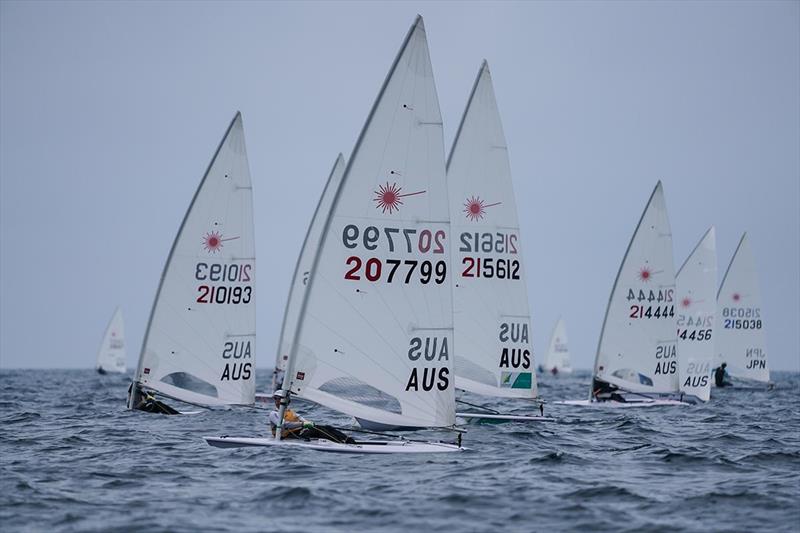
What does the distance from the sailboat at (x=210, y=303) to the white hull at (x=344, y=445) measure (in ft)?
27.7

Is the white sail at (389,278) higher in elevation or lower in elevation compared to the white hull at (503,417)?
higher

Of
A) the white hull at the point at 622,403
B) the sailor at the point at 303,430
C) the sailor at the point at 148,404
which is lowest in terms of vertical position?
the sailor at the point at 303,430

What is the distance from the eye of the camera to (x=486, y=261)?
27.4 m

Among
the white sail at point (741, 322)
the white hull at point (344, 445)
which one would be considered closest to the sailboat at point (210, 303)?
the white hull at point (344, 445)

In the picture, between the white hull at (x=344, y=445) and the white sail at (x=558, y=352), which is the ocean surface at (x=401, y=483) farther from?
the white sail at (x=558, y=352)

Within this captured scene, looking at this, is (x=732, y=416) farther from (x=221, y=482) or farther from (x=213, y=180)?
(x=221, y=482)

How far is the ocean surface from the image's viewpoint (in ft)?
42.9

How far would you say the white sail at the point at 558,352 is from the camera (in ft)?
349

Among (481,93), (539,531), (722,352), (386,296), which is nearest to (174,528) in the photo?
(539,531)

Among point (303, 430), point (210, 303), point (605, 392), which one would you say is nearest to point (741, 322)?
point (605, 392)

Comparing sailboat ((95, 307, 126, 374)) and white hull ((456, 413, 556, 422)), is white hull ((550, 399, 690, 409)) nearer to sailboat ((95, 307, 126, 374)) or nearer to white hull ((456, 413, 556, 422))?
white hull ((456, 413, 556, 422))

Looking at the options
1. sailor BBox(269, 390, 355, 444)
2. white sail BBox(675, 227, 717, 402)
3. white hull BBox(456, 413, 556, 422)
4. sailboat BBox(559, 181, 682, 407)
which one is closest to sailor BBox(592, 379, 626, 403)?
sailboat BBox(559, 181, 682, 407)

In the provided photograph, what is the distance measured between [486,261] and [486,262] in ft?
0.09

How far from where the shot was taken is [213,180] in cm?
2806
